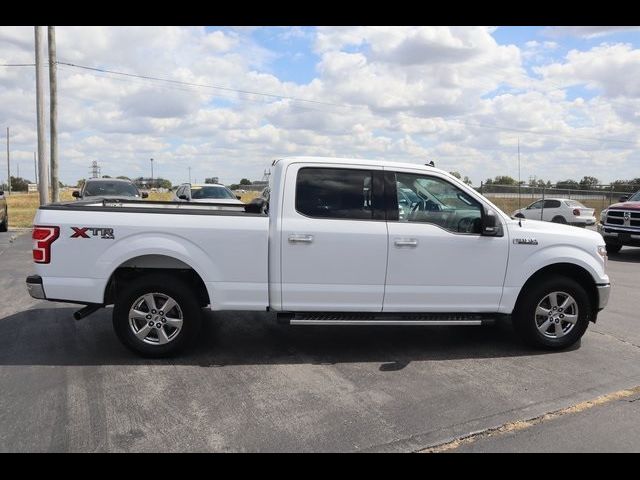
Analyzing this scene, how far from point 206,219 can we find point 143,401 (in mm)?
1698

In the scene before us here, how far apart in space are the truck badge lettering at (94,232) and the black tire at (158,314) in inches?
19.2

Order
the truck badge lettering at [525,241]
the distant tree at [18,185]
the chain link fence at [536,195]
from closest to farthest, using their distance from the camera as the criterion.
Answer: the truck badge lettering at [525,241]
the chain link fence at [536,195]
the distant tree at [18,185]

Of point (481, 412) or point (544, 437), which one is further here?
point (481, 412)

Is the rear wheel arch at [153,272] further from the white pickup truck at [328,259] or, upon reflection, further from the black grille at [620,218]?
the black grille at [620,218]

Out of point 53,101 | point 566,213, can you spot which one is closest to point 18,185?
point 53,101

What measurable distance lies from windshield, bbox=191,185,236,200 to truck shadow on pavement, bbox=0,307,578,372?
10893 mm

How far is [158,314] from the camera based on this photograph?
5.06 meters

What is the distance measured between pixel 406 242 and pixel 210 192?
1339cm

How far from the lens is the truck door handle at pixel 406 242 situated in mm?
5121

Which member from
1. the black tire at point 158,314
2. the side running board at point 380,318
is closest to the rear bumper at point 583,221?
the side running board at point 380,318

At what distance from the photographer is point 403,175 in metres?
5.34
